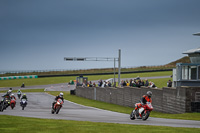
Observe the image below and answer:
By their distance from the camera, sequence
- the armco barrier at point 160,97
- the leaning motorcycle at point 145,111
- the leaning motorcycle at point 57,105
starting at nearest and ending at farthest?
the leaning motorcycle at point 145,111, the armco barrier at point 160,97, the leaning motorcycle at point 57,105

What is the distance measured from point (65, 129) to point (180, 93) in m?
11.5

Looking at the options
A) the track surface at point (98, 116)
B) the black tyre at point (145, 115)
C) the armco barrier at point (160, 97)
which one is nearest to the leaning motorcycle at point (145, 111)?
the black tyre at point (145, 115)

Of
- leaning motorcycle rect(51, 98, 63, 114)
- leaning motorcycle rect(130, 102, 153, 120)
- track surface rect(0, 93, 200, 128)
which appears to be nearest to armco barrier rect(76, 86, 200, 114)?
track surface rect(0, 93, 200, 128)

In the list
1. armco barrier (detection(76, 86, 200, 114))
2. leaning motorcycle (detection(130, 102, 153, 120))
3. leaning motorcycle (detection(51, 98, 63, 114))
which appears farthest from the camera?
leaning motorcycle (detection(51, 98, 63, 114))

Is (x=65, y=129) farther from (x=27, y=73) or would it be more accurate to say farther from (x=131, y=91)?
(x=27, y=73)

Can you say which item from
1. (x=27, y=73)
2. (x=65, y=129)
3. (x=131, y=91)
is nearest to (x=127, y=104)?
(x=131, y=91)

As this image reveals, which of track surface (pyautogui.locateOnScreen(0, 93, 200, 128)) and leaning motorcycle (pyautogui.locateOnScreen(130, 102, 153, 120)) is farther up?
leaning motorcycle (pyautogui.locateOnScreen(130, 102, 153, 120))

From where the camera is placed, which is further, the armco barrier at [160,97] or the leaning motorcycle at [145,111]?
the armco barrier at [160,97]

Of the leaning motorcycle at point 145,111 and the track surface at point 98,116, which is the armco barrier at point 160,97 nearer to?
the track surface at point 98,116

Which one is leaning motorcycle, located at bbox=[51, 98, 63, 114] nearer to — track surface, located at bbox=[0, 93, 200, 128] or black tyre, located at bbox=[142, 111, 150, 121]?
track surface, located at bbox=[0, 93, 200, 128]

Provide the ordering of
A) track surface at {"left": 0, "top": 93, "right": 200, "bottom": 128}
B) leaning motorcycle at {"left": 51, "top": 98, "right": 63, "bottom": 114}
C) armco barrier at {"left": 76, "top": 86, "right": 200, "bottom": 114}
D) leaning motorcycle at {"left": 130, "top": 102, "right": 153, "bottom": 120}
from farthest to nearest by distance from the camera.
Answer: leaning motorcycle at {"left": 51, "top": 98, "right": 63, "bottom": 114} → armco barrier at {"left": 76, "top": 86, "right": 200, "bottom": 114} → leaning motorcycle at {"left": 130, "top": 102, "right": 153, "bottom": 120} → track surface at {"left": 0, "top": 93, "right": 200, "bottom": 128}

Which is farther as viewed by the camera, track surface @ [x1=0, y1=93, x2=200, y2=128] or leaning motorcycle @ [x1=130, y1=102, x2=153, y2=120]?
leaning motorcycle @ [x1=130, y1=102, x2=153, y2=120]

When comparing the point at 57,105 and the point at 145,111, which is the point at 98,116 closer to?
the point at 57,105

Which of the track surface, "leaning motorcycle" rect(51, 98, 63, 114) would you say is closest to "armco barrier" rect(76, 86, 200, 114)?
the track surface
